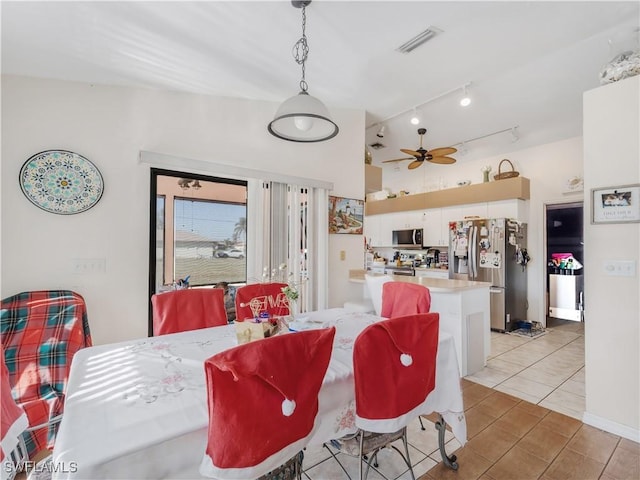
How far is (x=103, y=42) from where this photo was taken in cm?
205

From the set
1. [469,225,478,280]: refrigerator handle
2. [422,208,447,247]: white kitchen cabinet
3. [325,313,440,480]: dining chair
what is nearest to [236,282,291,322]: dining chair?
[325,313,440,480]: dining chair

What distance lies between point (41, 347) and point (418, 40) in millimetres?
3489

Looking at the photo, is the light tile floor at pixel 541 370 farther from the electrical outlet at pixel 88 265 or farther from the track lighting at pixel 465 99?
the electrical outlet at pixel 88 265

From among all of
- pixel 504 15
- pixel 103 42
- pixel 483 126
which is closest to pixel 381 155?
pixel 483 126

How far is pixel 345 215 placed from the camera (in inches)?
152

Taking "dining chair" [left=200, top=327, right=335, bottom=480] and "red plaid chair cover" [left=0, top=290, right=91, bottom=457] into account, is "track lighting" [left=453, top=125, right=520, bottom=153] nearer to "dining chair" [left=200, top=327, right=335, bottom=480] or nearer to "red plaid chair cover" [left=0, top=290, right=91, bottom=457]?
"dining chair" [left=200, top=327, right=335, bottom=480]

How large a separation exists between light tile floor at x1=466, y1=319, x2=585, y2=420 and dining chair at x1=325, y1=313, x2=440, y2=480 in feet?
6.22

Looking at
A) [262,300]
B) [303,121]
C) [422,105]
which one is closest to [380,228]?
[422,105]

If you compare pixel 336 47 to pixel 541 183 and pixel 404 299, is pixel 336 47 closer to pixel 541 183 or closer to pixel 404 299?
pixel 404 299

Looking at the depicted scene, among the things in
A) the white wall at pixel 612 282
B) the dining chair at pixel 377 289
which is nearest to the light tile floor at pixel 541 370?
the white wall at pixel 612 282

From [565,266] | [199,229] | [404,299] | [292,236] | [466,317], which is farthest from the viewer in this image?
[565,266]

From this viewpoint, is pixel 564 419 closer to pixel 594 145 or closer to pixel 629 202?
pixel 629 202

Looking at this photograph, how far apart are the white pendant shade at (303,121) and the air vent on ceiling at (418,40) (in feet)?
4.11

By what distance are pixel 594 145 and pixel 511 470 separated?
2.22 metres
